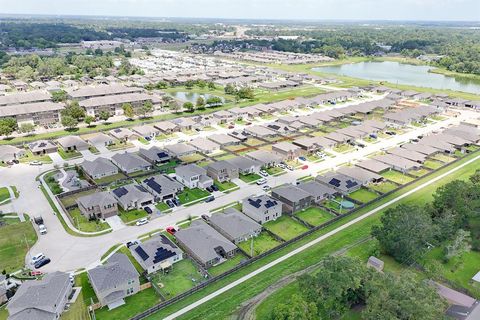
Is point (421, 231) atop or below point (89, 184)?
atop

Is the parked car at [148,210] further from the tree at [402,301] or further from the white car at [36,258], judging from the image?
the tree at [402,301]

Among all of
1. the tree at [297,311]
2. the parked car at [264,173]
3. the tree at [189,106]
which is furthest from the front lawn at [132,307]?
the tree at [189,106]

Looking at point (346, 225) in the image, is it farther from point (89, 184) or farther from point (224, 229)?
point (89, 184)

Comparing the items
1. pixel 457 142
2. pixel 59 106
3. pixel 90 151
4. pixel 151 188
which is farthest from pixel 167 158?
pixel 457 142

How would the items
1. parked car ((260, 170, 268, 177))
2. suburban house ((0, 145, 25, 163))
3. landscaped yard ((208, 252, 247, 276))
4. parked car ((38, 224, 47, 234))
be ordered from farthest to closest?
1. suburban house ((0, 145, 25, 163))
2. parked car ((260, 170, 268, 177))
3. parked car ((38, 224, 47, 234))
4. landscaped yard ((208, 252, 247, 276))

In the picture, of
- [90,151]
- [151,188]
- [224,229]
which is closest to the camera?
[224,229]

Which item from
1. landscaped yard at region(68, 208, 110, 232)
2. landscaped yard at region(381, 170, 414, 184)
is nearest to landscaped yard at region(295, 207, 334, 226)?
landscaped yard at region(381, 170, 414, 184)

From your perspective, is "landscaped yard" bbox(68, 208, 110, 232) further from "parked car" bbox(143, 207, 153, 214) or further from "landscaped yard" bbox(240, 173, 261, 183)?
"landscaped yard" bbox(240, 173, 261, 183)
